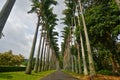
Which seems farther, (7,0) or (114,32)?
(114,32)

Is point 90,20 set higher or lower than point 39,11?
lower

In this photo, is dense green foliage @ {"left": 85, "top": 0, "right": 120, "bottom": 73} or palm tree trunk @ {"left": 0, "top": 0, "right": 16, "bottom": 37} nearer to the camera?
palm tree trunk @ {"left": 0, "top": 0, "right": 16, "bottom": 37}

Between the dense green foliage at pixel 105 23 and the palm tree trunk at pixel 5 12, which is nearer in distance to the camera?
the palm tree trunk at pixel 5 12

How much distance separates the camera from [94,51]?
5272cm

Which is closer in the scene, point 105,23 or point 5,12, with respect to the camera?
point 5,12

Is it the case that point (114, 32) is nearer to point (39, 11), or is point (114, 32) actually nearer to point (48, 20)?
point (39, 11)

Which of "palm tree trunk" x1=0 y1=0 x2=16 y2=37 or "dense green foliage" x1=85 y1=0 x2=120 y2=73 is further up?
"dense green foliage" x1=85 y1=0 x2=120 y2=73

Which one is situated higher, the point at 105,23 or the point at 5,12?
the point at 105,23

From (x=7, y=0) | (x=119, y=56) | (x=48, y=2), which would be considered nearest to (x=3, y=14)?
(x=7, y=0)

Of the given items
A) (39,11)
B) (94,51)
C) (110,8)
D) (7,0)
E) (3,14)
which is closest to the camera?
(3,14)

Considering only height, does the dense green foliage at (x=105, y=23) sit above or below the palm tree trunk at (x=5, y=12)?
above

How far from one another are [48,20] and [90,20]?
23.0m

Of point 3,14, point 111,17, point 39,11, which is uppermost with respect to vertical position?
point 39,11

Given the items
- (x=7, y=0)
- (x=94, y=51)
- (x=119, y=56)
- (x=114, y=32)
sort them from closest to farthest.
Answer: (x=7, y=0) → (x=114, y=32) → (x=119, y=56) → (x=94, y=51)
